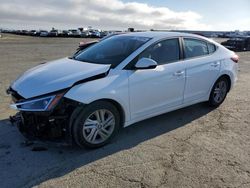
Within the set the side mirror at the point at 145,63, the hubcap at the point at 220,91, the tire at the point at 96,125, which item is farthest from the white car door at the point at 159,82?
the hubcap at the point at 220,91

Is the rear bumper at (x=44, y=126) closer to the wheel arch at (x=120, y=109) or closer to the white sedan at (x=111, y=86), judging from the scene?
the white sedan at (x=111, y=86)

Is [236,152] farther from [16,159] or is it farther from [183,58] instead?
[16,159]

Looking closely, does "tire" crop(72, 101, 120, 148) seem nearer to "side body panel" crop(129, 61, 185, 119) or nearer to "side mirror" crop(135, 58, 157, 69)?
"side body panel" crop(129, 61, 185, 119)

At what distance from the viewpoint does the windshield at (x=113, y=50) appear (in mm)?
4777

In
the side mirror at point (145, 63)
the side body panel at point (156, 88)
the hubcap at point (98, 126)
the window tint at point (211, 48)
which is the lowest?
the hubcap at point (98, 126)

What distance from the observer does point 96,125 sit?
4.28 meters

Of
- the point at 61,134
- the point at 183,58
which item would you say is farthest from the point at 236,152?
the point at 61,134

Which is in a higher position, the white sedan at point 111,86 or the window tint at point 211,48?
the window tint at point 211,48

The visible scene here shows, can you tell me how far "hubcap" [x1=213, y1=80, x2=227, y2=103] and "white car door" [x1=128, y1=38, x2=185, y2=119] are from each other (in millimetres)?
1272

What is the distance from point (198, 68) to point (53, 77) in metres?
2.81

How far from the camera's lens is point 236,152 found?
4.37 m

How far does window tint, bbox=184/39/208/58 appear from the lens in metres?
5.59

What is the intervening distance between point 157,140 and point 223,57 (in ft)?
8.91

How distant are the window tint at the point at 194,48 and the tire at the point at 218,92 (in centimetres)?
76
